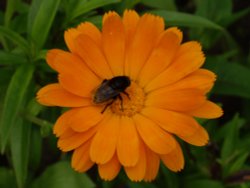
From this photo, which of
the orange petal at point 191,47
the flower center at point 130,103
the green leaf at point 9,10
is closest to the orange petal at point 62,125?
the flower center at point 130,103

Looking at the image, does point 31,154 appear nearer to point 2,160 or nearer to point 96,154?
point 2,160

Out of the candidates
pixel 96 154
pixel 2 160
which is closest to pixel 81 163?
pixel 96 154

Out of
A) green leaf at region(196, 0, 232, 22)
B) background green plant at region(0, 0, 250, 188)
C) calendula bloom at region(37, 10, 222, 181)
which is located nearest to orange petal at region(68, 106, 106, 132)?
calendula bloom at region(37, 10, 222, 181)

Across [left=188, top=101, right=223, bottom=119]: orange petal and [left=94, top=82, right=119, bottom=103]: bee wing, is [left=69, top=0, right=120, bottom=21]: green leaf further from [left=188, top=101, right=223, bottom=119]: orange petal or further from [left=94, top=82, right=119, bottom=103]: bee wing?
[left=188, top=101, right=223, bottom=119]: orange petal

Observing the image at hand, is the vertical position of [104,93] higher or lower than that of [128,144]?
higher

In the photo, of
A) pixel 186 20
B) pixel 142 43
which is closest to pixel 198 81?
pixel 142 43

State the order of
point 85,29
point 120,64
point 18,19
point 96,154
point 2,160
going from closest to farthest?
point 96,154, point 85,29, point 120,64, point 18,19, point 2,160

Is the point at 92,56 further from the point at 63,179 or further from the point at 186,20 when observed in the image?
the point at 63,179
